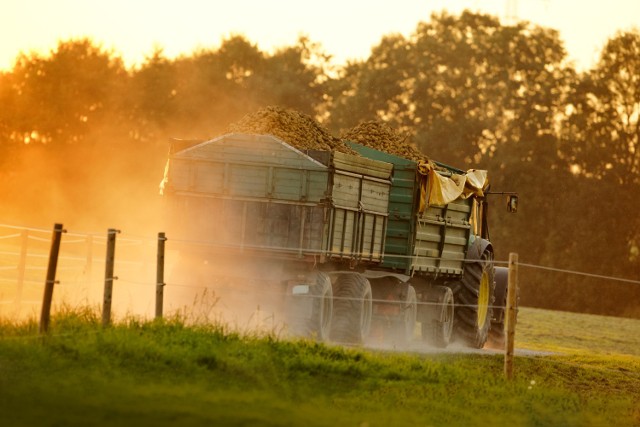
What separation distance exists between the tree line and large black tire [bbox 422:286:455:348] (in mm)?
38739

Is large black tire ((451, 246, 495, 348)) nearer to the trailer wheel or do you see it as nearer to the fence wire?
the fence wire

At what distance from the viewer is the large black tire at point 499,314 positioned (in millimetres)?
29625

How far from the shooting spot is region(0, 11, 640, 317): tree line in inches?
2621

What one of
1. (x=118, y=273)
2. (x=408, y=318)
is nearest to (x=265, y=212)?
(x=408, y=318)

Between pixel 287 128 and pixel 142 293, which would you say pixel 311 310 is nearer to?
pixel 287 128

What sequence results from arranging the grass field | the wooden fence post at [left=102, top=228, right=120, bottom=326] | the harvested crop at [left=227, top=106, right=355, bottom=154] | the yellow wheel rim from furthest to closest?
1. the yellow wheel rim
2. the harvested crop at [left=227, top=106, right=355, bottom=154]
3. the wooden fence post at [left=102, top=228, right=120, bottom=326]
4. the grass field

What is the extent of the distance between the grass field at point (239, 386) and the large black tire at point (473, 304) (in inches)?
292

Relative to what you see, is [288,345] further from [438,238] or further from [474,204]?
[474,204]

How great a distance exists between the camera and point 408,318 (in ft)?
85.5

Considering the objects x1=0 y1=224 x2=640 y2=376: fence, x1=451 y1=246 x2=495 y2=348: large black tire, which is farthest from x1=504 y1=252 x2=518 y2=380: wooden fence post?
x1=451 y1=246 x2=495 y2=348: large black tire

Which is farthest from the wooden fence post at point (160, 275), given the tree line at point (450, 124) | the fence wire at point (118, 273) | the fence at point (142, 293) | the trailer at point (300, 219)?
the tree line at point (450, 124)

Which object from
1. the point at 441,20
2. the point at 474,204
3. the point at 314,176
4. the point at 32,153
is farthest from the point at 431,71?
the point at 314,176

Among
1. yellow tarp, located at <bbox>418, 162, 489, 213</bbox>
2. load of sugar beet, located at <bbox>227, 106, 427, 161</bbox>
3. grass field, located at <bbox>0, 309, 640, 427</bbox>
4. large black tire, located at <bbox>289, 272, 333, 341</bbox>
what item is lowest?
grass field, located at <bbox>0, 309, 640, 427</bbox>

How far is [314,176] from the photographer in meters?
21.5
